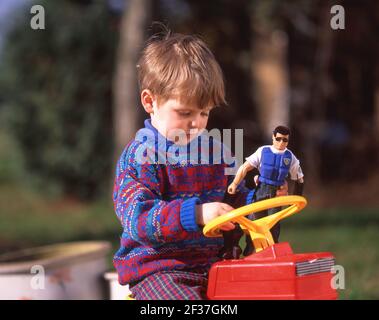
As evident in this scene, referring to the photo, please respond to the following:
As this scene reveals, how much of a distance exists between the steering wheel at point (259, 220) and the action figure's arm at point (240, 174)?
0.46ft

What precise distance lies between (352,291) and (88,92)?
739cm

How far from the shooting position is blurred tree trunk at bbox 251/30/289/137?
11289mm

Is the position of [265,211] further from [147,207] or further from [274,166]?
[147,207]

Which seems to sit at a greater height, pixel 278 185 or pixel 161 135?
pixel 161 135

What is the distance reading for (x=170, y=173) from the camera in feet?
8.16

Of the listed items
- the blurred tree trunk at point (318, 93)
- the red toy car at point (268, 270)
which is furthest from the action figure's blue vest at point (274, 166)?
the blurred tree trunk at point (318, 93)

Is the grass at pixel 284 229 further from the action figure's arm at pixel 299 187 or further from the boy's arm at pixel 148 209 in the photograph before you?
the boy's arm at pixel 148 209

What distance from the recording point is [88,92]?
10719 millimetres

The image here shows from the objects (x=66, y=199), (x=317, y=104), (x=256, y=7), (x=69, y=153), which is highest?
(x=256, y=7)

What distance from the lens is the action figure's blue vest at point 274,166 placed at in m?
2.27

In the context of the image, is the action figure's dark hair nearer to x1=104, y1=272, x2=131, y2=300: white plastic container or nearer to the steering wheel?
the steering wheel

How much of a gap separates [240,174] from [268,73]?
9319mm

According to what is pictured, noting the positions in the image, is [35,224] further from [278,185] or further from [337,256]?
[278,185]
